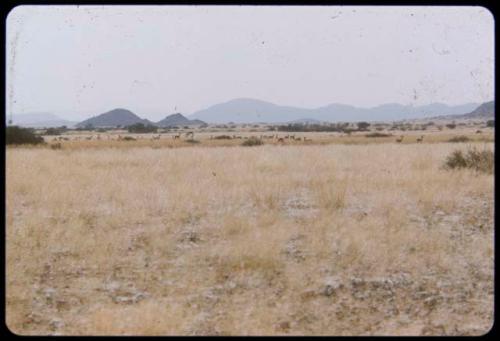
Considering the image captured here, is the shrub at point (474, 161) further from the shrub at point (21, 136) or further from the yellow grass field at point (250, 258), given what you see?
the shrub at point (21, 136)

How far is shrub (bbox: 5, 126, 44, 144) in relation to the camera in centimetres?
2880

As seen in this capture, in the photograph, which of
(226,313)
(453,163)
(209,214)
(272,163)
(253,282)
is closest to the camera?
(226,313)

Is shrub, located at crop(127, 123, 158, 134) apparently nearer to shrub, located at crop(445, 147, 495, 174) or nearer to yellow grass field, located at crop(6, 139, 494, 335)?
shrub, located at crop(445, 147, 495, 174)

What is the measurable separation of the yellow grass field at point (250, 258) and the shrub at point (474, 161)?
1.94 metres

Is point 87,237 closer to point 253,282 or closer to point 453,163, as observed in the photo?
point 253,282

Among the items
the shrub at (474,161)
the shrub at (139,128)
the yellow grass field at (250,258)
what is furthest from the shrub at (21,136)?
the shrub at (139,128)

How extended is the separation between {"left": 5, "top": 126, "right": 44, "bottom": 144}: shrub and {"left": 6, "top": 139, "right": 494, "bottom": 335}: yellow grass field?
1876 centimetres

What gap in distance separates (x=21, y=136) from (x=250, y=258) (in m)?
26.7

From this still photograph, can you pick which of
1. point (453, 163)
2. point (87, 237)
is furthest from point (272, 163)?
point (87, 237)

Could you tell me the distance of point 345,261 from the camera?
664 cm

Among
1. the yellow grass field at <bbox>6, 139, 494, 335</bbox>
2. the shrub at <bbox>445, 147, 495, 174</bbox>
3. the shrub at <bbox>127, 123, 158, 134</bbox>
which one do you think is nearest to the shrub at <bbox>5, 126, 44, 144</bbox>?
the yellow grass field at <bbox>6, 139, 494, 335</bbox>

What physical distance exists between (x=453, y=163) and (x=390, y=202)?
5.75 m

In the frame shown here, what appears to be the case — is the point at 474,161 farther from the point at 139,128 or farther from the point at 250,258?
the point at 139,128

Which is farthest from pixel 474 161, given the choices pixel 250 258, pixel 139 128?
pixel 139 128
